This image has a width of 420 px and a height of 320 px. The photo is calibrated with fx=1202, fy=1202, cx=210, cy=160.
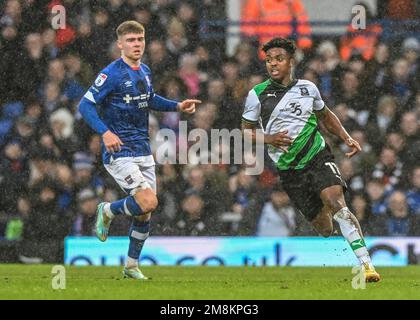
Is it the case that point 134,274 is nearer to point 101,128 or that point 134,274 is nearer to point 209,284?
point 209,284

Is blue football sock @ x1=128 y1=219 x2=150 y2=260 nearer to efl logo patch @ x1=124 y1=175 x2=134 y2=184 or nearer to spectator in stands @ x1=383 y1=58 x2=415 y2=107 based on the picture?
efl logo patch @ x1=124 y1=175 x2=134 y2=184

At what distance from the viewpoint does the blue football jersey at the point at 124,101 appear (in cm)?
1080

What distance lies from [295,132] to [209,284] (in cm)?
155

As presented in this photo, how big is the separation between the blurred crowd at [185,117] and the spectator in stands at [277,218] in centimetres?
1

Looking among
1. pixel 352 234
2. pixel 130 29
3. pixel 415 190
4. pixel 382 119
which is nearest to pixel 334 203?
pixel 352 234

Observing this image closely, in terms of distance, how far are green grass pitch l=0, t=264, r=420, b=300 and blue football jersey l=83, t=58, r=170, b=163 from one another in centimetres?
125

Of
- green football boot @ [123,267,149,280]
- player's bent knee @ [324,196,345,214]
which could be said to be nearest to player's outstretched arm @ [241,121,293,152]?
player's bent knee @ [324,196,345,214]

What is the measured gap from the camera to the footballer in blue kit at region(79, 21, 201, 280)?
423 inches

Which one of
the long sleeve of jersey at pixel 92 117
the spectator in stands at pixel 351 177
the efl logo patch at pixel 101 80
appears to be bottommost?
the spectator in stands at pixel 351 177

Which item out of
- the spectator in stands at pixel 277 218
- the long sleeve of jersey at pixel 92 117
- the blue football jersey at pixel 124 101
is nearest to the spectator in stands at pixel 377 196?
the spectator in stands at pixel 277 218

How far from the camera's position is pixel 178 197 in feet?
48.5

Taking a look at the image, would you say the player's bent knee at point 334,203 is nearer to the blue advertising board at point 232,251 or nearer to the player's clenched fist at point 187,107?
the player's clenched fist at point 187,107

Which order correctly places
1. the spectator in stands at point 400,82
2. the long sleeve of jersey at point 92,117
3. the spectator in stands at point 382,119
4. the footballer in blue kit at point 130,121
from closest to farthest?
the long sleeve of jersey at point 92,117 → the footballer in blue kit at point 130,121 → the spectator in stands at point 382,119 → the spectator in stands at point 400,82
